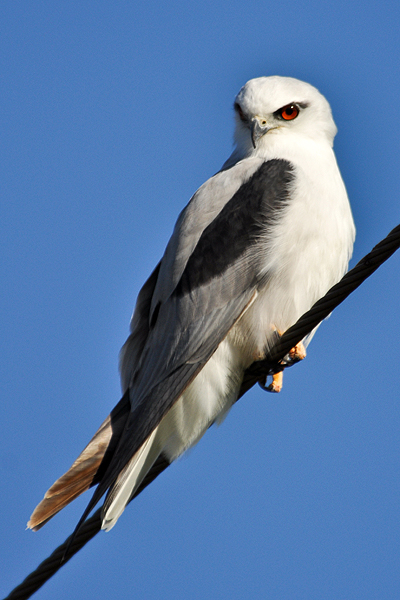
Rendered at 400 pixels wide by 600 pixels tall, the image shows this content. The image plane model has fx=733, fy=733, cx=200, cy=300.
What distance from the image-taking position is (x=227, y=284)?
136 inches

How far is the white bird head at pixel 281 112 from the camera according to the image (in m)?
3.95

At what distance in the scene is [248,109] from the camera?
13.1 feet

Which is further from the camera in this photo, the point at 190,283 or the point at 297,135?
the point at 297,135

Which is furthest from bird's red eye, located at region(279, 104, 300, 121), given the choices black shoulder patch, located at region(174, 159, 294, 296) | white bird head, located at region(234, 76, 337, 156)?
black shoulder patch, located at region(174, 159, 294, 296)

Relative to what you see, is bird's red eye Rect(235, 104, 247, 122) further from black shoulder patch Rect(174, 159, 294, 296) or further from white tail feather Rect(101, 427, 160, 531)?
white tail feather Rect(101, 427, 160, 531)

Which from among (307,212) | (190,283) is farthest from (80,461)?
(307,212)

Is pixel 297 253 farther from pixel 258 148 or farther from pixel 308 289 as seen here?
pixel 258 148

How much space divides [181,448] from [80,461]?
0.69 metres

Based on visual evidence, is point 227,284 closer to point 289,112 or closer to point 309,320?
point 309,320

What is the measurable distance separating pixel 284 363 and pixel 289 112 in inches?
55.2

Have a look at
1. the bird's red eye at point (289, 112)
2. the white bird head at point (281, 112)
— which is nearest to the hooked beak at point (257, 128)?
the white bird head at point (281, 112)

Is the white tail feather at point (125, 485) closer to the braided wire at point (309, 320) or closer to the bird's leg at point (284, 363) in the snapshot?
the braided wire at point (309, 320)

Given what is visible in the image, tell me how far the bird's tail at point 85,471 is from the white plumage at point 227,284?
0.07m

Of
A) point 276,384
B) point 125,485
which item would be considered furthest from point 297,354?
point 125,485
